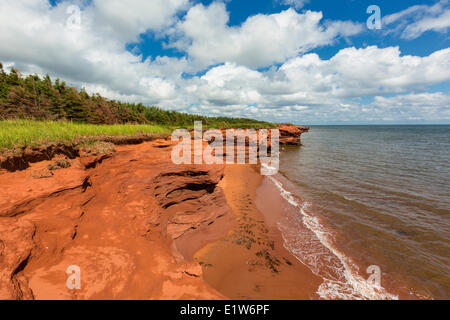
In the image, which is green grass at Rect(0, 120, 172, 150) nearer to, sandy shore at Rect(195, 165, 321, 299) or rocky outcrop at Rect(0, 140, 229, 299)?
rocky outcrop at Rect(0, 140, 229, 299)

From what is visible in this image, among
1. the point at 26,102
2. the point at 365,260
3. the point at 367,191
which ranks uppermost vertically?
the point at 26,102

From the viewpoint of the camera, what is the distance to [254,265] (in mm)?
5934

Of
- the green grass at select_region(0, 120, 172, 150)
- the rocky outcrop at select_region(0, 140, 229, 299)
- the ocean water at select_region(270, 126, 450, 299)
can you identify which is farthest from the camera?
the ocean water at select_region(270, 126, 450, 299)

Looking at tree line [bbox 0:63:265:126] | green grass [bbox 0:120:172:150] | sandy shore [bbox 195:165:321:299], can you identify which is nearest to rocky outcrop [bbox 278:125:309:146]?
tree line [bbox 0:63:265:126]

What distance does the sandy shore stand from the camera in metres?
5.07

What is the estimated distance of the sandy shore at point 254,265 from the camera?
16.6 ft

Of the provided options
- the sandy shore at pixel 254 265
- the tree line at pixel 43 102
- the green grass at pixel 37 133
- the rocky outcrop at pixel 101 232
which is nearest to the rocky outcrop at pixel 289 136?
the tree line at pixel 43 102

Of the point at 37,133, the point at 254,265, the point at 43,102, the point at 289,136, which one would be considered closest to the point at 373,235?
the point at 254,265

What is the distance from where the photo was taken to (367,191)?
12.8 metres

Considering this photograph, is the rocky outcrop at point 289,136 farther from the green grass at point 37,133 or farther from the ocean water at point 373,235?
the green grass at point 37,133

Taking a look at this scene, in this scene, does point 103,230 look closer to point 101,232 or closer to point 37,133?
point 101,232
